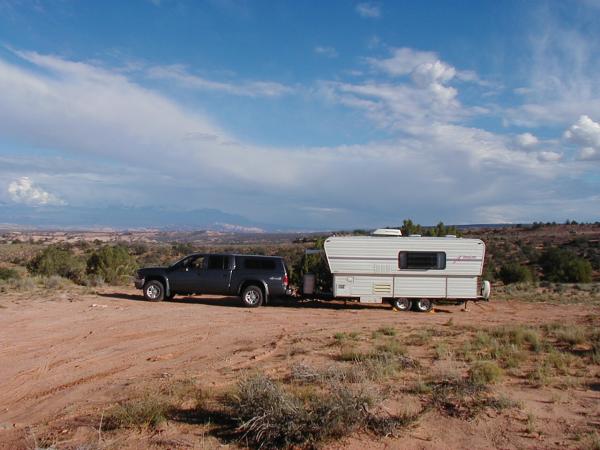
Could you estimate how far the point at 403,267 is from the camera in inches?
711

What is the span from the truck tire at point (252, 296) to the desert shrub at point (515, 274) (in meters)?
20.6

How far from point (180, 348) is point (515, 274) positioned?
2710 centimetres

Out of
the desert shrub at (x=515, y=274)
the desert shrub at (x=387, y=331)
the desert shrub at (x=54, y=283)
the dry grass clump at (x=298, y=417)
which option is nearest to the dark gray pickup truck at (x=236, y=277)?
the desert shrub at (x=387, y=331)

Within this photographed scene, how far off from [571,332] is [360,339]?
4749 millimetres

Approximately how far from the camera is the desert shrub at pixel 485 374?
8.40 m

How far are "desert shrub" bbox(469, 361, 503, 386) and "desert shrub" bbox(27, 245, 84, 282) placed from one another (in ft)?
76.0

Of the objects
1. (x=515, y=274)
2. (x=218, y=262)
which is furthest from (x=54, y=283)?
(x=515, y=274)

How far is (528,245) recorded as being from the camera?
51156mm

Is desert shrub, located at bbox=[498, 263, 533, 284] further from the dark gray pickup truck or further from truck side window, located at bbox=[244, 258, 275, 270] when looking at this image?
truck side window, located at bbox=[244, 258, 275, 270]

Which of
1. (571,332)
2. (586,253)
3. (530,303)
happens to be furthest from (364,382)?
(586,253)

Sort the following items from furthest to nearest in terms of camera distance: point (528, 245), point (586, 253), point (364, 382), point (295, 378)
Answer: point (528, 245) → point (586, 253) → point (295, 378) → point (364, 382)

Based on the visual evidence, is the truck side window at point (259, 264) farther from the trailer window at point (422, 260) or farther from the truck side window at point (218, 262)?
the trailer window at point (422, 260)

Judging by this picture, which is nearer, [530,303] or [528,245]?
[530,303]

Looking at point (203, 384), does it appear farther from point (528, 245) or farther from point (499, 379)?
point (528, 245)
